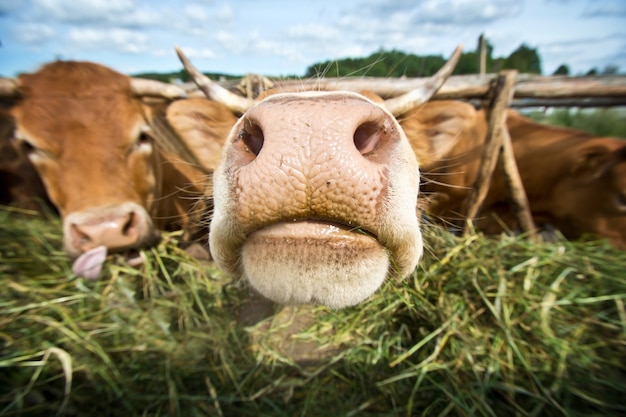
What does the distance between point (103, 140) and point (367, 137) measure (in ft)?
8.19

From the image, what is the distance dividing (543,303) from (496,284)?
29cm

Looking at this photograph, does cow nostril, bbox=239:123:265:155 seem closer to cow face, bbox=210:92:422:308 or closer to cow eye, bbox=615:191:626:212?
cow face, bbox=210:92:422:308

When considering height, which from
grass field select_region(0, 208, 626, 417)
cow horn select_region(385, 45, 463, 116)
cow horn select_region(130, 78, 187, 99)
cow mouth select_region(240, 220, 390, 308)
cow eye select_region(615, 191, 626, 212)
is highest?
cow horn select_region(130, 78, 187, 99)

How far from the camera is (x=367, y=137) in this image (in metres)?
1.29

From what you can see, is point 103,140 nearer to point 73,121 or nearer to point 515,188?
point 73,121

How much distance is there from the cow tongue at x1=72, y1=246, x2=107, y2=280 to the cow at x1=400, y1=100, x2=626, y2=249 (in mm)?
2447

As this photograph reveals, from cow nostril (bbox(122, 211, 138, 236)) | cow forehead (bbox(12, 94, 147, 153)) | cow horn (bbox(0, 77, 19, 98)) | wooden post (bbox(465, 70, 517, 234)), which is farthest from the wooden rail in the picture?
cow horn (bbox(0, 77, 19, 98))

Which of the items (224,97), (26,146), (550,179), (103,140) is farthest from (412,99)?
(26,146)

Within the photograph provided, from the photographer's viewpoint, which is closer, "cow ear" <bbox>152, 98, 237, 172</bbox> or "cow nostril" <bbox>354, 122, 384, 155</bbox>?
"cow nostril" <bbox>354, 122, 384, 155</bbox>

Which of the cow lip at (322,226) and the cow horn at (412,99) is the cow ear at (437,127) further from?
the cow lip at (322,226)

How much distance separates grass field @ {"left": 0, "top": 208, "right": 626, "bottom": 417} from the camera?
2.05 metres

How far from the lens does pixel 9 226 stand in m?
3.28

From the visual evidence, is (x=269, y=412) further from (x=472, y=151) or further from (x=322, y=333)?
(x=472, y=151)

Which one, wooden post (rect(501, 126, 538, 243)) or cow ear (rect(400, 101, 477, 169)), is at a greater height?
cow ear (rect(400, 101, 477, 169))
